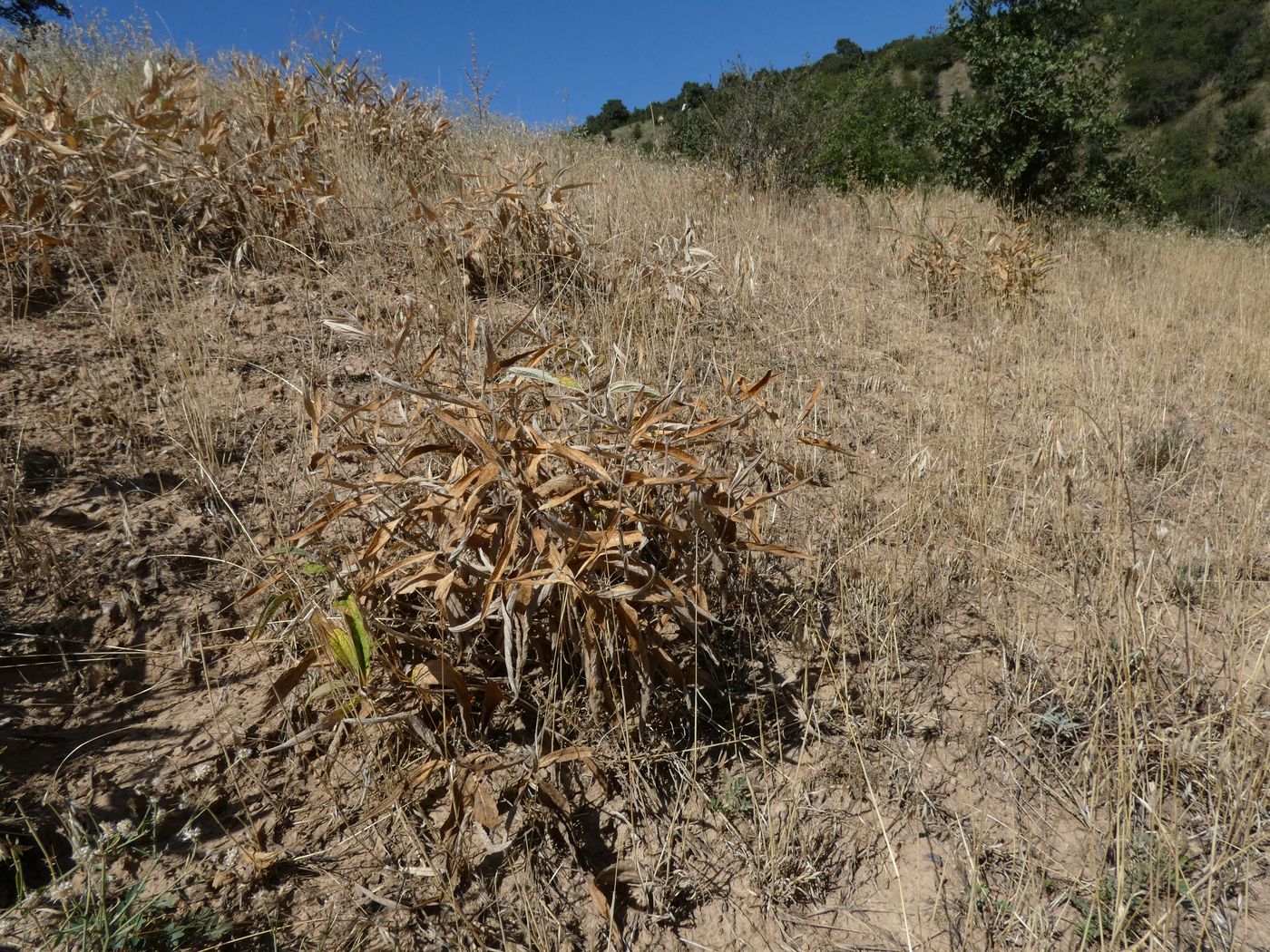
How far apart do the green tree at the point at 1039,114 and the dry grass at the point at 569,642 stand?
6.04 m

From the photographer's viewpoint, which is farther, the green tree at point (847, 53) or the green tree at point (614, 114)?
the green tree at point (847, 53)

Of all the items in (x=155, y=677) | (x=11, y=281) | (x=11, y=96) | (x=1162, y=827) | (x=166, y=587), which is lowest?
(x=1162, y=827)

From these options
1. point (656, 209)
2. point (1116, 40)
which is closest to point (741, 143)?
A: point (656, 209)

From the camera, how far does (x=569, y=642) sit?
68.7 inches

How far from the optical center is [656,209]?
5.06m

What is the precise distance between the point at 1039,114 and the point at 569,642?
8.69 metres

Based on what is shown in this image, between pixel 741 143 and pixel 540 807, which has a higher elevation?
pixel 741 143

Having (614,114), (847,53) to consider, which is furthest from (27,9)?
(847,53)

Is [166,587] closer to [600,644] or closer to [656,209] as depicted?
[600,644]

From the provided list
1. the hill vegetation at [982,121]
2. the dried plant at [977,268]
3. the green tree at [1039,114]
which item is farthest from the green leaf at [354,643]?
the green tree at [1039,114]

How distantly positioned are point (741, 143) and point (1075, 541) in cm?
580

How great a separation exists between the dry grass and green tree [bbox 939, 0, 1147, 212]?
604 centimetres

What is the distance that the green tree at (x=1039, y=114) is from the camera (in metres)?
7.52

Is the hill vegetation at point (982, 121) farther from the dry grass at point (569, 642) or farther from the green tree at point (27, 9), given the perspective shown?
the green tree at point (27, 9)
